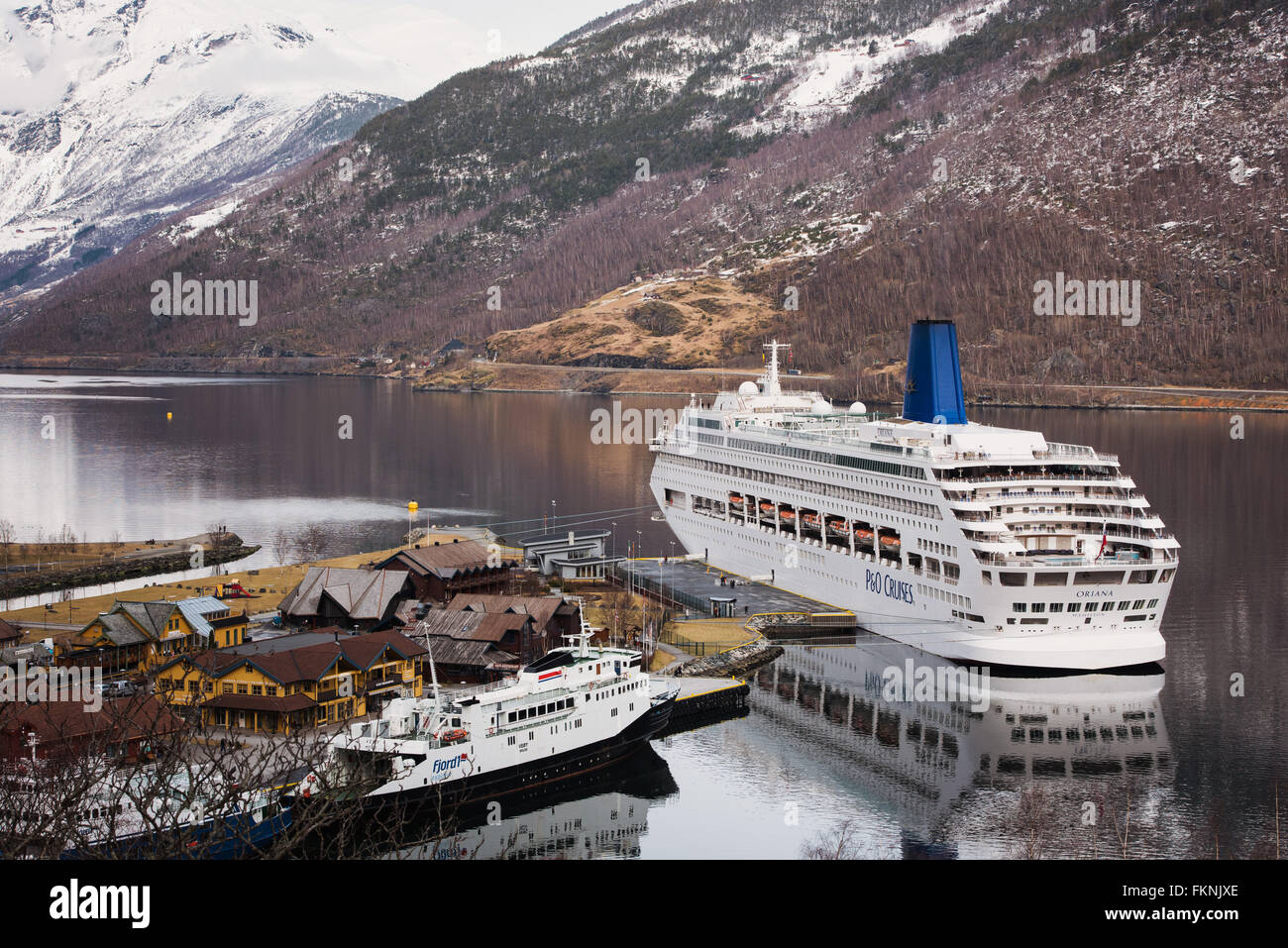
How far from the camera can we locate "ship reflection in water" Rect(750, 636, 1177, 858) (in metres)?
29.3

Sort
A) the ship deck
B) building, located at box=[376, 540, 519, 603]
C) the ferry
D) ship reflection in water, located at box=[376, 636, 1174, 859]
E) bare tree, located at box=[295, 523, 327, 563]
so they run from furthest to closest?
1. bare tree, located at box=[295, 523, 327, 563]
2. the ship deck
3. building, located at box=[376, 540, 519, 603]
4. the ferry
5. ship reflection in water, located at box=[376, 636, 1174, 859]

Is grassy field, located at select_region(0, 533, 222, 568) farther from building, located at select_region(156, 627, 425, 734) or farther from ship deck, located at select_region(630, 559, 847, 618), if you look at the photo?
building, located at select_region(156, 627, 425, 734)

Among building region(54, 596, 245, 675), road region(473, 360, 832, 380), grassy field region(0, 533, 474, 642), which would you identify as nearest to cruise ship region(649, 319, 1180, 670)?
grassy field region(0, 533, 474, 642)

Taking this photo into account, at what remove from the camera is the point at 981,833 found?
2938cm

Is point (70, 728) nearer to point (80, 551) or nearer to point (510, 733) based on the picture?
point (510, 733)

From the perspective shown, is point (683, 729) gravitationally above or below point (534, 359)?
below

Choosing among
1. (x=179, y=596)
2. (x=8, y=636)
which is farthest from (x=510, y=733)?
(x=179, y=596)

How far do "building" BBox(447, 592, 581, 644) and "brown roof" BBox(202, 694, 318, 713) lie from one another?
31.4 ft

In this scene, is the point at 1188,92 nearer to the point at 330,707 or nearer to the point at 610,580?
the point at 610,580

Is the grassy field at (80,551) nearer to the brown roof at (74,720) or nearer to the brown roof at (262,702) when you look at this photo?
the brown roof at (262,702)

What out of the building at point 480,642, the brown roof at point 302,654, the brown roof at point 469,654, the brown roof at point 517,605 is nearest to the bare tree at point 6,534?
the brown roof at point 517,605
